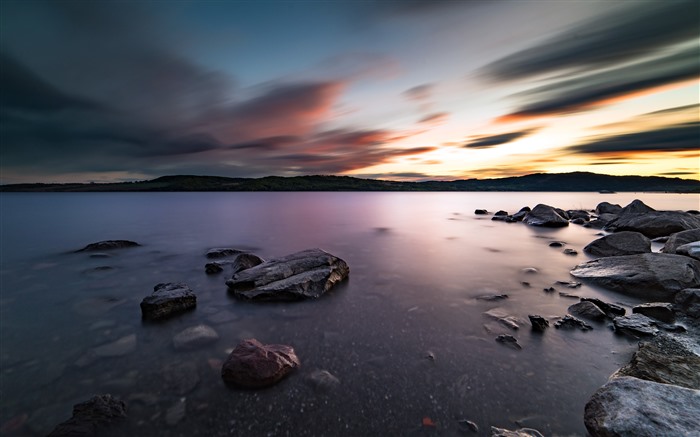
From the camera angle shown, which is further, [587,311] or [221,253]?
[221,253]

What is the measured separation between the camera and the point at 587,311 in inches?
309

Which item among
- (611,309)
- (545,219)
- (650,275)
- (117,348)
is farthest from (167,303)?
(545,219)

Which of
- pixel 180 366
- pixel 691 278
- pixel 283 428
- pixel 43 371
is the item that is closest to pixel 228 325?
pixel 180 366

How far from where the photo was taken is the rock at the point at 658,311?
7.45 m

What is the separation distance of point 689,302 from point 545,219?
2525cm

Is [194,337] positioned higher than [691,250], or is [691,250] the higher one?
[691,250]

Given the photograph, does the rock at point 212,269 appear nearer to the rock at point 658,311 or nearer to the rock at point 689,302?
the rock at point 658,311

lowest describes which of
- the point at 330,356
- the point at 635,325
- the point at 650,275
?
the point at 330,356

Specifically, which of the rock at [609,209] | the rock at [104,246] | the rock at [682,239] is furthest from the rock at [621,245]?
the rock at [104,246]

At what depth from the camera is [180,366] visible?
19.2 feet

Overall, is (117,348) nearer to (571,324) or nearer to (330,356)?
(330,356)

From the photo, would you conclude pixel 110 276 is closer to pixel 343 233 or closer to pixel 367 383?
pixel 367 383

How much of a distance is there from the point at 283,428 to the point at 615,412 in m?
4.76

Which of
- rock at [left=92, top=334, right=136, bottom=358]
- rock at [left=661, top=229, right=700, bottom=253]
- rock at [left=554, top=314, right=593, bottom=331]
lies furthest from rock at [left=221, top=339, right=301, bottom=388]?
rock at [left=661, top=229, right=700, bottom=253]
